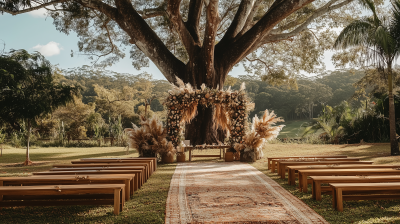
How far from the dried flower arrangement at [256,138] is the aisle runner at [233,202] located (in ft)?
9.74

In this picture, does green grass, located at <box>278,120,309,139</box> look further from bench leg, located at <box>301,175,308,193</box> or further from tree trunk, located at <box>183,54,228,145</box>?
bench leg, located at <box>301,175,308,193</box>

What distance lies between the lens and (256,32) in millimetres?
11016

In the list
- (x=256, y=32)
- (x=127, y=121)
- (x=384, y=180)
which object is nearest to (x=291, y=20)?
(x=256, y=32)

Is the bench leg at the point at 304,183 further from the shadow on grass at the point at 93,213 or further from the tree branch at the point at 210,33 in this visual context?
the tree branch at the point at 210,33

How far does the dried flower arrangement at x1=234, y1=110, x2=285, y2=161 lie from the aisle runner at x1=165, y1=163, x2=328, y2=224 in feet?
9.74

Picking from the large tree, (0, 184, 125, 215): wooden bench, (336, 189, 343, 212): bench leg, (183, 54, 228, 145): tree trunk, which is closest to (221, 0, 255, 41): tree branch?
the large tree

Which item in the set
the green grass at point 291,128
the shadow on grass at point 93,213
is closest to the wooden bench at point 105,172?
the shadow on grass at point 93,213

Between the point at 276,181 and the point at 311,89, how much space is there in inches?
1745

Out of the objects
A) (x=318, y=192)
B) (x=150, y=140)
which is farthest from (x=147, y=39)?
(x=318, y=192)

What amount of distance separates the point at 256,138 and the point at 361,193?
4.85 m

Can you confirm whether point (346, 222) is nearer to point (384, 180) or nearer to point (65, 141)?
point (384, 180)

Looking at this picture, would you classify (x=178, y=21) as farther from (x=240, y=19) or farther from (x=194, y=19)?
(x=240, y=19)

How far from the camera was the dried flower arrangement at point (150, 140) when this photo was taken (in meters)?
8.74

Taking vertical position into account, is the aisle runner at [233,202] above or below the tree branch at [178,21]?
below
